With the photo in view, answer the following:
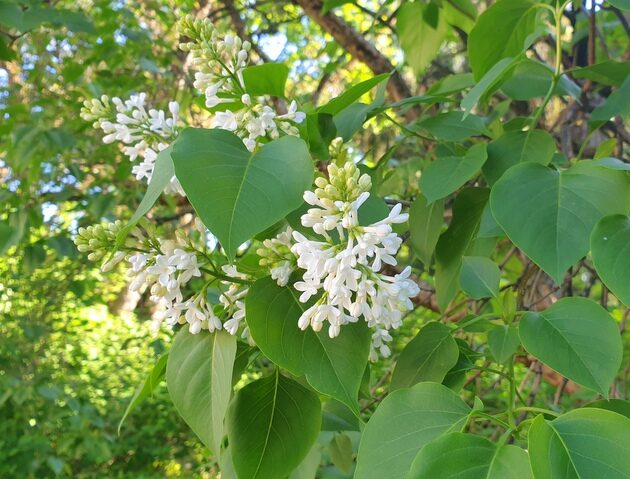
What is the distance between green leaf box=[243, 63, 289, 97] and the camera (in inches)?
27.9

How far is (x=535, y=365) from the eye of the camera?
51.1 inches

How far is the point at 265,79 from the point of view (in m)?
0.72

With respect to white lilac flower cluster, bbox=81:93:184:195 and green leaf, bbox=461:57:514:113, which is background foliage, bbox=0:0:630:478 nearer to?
green leaf, bbox=461:57:514:113

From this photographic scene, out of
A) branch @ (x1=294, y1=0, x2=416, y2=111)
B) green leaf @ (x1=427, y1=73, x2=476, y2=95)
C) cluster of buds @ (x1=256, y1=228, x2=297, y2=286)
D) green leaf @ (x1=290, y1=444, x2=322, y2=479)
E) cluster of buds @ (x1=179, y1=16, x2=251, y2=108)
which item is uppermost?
branch @ (x1=294, y1=0, x2=416, y2=111)

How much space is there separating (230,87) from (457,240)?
1.08 feet

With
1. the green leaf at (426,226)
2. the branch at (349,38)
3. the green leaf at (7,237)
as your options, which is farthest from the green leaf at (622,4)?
the green leaf at (7,237)

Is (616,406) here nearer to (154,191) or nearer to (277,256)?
(277,256)

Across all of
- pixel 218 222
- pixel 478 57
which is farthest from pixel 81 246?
pixel 478 57

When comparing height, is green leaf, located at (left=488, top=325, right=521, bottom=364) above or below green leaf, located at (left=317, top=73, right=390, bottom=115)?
below

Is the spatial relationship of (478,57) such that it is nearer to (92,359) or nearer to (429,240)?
(429,240)

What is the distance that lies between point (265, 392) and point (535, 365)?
0.76 m

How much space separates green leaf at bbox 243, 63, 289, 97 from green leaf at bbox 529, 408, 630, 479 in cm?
42

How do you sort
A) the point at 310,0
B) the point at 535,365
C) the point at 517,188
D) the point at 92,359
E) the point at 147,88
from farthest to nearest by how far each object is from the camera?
the point at 92,359 < the point at 147,88 < the point at 310,0 < the point at 535,365 < the point at 517,188

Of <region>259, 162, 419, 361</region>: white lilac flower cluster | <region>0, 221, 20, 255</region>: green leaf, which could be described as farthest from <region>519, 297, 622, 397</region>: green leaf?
<region>0, 221, 20, 255</region>: green leaf
